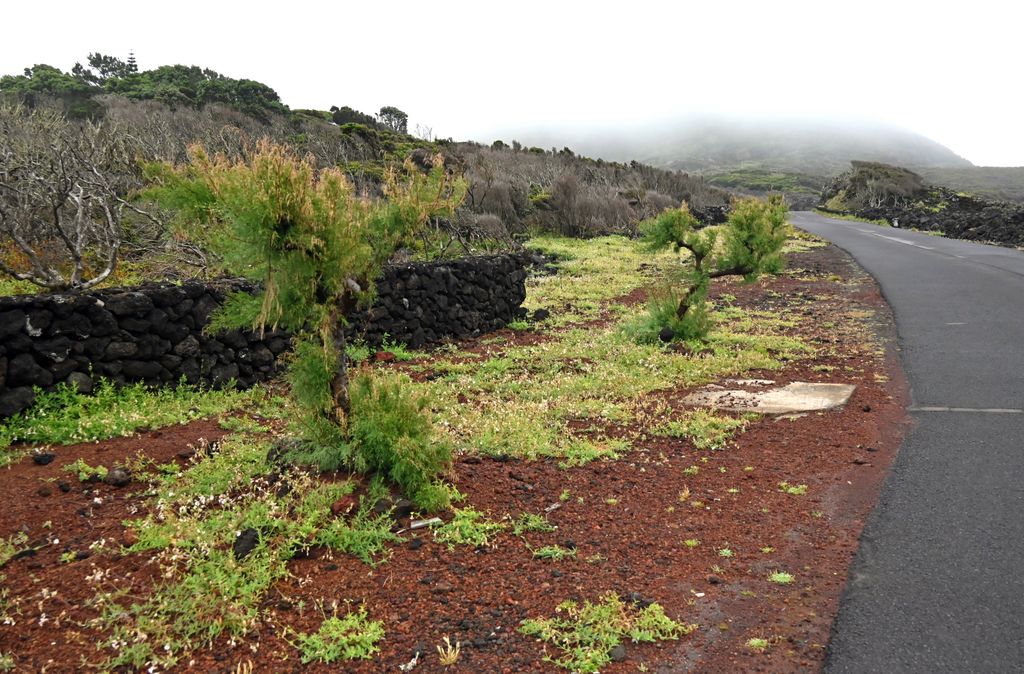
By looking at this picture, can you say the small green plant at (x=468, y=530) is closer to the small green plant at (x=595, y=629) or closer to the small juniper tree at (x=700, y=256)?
the small green plant at (x=595, y=629)

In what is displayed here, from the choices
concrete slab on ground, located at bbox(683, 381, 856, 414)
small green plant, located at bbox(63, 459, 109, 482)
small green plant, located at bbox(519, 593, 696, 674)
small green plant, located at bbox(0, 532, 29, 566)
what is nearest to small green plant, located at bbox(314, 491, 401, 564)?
small green plant, located at bbox(519, 593, 696, 674)

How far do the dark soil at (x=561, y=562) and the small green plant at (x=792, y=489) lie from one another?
0.07m

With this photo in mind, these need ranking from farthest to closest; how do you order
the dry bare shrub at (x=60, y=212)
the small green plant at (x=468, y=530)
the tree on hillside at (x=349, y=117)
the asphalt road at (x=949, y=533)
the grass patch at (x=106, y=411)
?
the tree on hillside at (x=349, y=117)
the dry bare shrub at (x=60, y=212)
the grass patch at (x=106, y=411)
the small green plant at (x=468, y=530)
the asphalt road at (x=949, y=533)

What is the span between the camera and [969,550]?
14.4ft

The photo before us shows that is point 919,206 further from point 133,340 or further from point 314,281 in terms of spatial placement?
point 314,281

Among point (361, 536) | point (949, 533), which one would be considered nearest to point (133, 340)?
point (361, 536)

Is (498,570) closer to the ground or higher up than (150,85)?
closer to the ground

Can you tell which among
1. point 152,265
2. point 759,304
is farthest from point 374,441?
point 759,304

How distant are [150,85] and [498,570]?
149 ft

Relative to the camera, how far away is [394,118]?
53125 millimetres

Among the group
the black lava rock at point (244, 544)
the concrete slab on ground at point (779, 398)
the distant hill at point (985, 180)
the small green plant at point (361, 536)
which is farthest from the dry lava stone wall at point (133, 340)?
the distant hill at point (985, 180)

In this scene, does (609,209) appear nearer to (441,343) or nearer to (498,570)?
(441,343)

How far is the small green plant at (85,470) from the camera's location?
18.1 ft

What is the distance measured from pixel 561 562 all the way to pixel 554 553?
90 mm
